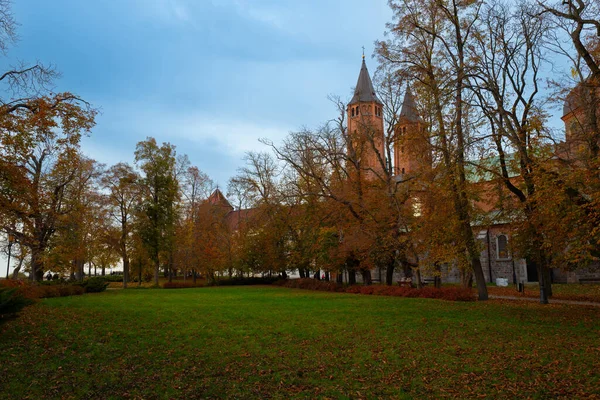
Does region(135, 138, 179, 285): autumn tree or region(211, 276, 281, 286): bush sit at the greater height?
region(135, 138, 179, 285): autumn tree

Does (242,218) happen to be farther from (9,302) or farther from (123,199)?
(9,302)

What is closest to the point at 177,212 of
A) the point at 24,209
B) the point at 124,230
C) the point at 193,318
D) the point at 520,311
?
the point at 124,230

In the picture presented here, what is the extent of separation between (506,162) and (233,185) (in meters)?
27.9

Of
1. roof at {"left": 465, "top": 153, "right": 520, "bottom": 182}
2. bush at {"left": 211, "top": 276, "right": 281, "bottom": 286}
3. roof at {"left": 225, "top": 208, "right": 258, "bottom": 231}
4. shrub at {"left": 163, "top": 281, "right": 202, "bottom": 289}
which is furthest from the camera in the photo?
bush at {"left": 211, "top": 276, "right": 281, "bottom": 286}

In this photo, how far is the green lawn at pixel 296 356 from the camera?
22.9ft

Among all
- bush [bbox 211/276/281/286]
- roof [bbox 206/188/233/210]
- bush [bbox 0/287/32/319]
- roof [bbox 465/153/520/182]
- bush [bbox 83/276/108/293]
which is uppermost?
roof [bbox 206/188/233/210]

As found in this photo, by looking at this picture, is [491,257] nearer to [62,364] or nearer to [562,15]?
[562,15]

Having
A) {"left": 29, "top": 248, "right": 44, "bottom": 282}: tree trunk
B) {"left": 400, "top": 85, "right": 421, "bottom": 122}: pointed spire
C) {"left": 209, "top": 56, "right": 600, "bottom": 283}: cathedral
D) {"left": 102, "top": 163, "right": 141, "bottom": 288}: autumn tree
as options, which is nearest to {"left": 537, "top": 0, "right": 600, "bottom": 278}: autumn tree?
{"left": 209, "top": 56, "right": 600, "bottom": 283}: cathedral

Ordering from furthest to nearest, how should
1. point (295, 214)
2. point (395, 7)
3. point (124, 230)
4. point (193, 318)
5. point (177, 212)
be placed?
1. point (177, 212)
2. point (124, 230)
3. point (295, 214)
4. point (395, 7)
5. point (193, 318)

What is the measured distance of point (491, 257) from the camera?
43812 millimetres

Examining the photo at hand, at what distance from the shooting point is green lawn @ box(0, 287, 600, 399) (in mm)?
6992

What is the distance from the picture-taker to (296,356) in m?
9.06

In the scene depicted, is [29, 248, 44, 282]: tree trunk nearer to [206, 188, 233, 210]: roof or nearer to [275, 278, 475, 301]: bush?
[275, 278, 475, 301]: bush

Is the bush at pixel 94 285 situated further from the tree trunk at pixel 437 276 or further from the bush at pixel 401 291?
the tree trunk at pixel 437 276
